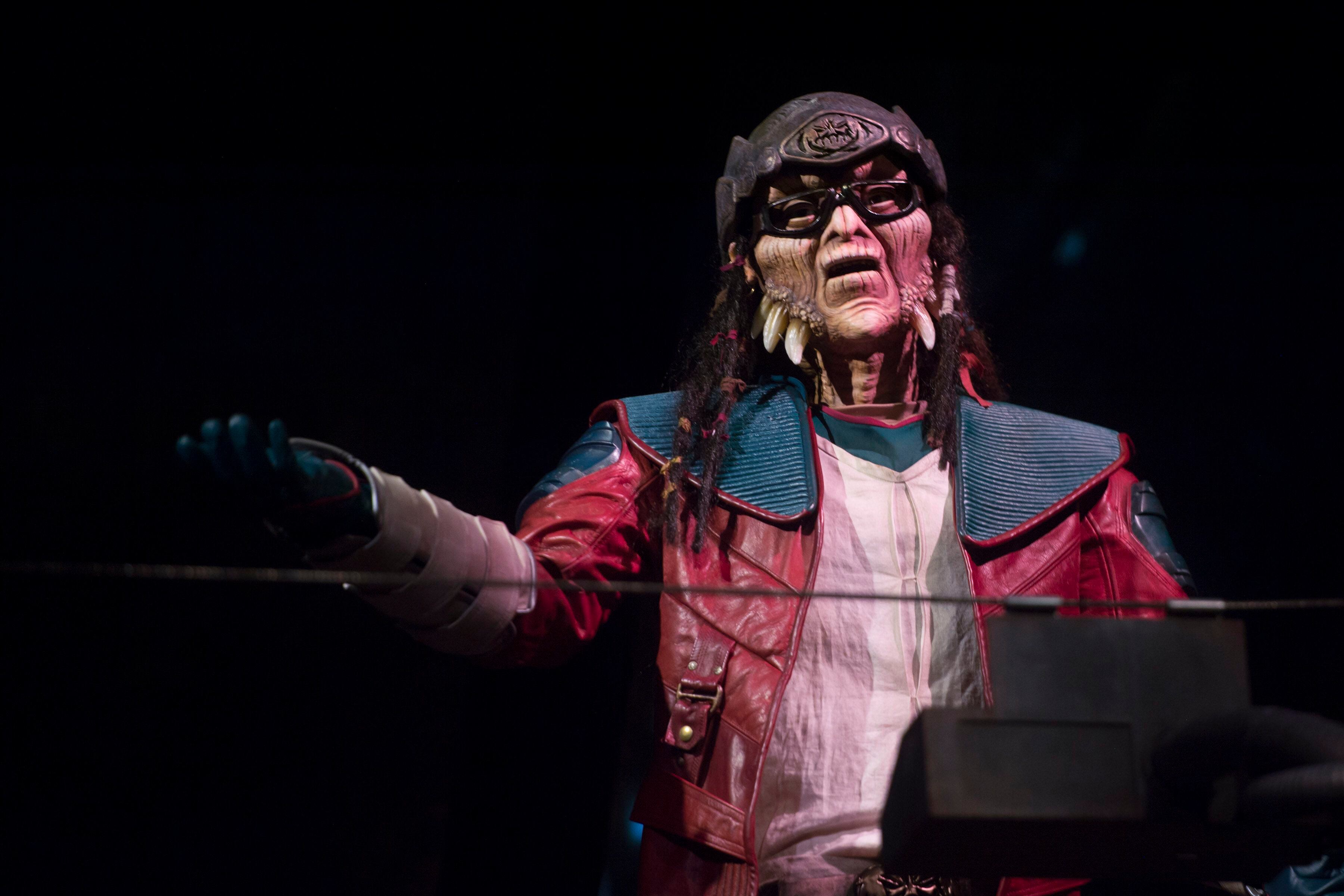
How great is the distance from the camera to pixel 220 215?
2.11 m

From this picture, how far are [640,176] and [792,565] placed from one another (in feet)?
2.97

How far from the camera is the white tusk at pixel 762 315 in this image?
2213 millimetres

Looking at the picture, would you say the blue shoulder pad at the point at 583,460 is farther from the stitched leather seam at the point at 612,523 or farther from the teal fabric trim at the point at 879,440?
the teal fabric trim at the point at 879,440

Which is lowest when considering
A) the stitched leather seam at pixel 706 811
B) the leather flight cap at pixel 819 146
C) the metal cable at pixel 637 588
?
the stitched leather seam at pixel 706 811

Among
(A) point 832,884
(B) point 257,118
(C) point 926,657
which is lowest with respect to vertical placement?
(A) point 832,884

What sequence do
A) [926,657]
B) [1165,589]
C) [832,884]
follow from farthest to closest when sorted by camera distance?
[1165,589], [926,657], [832,884]

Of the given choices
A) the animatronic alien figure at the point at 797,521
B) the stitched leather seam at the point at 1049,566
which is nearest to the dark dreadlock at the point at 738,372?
the animatronic alien figure at the point at 797,521

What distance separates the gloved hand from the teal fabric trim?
2.97 ft

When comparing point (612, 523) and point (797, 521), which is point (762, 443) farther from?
point (612, 523)

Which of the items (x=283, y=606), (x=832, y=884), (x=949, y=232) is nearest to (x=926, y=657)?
(x=832, y=884)

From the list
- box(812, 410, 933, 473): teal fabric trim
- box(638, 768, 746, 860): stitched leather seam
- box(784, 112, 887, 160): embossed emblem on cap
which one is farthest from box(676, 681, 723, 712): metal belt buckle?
box(784, 112, 887, 160): embossed emblem on cap

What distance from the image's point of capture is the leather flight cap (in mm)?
2203

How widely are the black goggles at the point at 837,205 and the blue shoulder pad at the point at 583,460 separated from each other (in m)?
0.49

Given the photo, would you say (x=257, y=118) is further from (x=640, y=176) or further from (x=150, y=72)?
(x=640, y=176)
